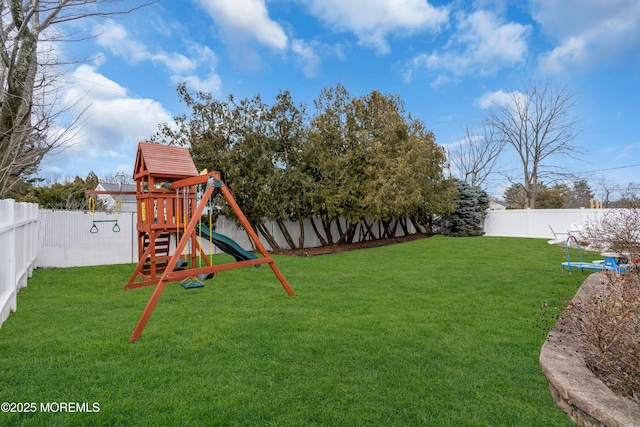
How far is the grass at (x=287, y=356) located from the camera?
93.2 inches

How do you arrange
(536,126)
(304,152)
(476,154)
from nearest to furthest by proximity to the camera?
(304,152)
(536,126)
(476,154)

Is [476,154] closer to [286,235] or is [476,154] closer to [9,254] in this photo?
[286,235]

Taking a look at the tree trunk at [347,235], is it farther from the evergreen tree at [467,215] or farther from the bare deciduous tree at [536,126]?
the bare deciduous tree at [536,126]

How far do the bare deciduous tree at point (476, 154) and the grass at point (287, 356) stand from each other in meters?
22.3

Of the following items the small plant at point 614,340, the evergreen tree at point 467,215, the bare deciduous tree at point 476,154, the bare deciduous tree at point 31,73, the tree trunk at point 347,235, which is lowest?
the small plant at point 614,340

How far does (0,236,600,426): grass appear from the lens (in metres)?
2.37

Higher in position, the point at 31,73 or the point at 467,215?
the point at 31,73

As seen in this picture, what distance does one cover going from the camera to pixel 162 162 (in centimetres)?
679

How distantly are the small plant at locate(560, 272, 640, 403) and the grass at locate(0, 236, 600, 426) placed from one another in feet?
1.35

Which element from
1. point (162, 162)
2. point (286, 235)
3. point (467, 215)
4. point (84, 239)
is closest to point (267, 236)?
point (286, 235)

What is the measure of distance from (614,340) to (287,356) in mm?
2465

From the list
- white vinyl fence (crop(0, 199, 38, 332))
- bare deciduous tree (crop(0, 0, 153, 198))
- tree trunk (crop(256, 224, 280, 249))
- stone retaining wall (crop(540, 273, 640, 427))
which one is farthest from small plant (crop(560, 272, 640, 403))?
tree trunk (crop(256, 224, 280, 249))

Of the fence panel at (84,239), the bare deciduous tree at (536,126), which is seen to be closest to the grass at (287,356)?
the fence panel at (84,239)

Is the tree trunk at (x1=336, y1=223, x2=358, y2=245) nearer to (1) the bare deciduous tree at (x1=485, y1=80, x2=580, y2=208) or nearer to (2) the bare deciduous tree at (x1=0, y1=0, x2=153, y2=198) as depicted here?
(2) the bare deciduous tree at (x1=0, y1=0, x2=153, y2=198)
